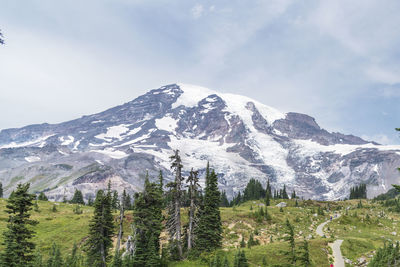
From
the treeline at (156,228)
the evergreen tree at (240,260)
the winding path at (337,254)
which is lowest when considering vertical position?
the winding path at (337,254)

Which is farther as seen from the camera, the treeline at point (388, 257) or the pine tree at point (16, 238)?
the treeline at point (388, 257)

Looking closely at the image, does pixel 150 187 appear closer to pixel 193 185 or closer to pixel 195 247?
pixel 193 185

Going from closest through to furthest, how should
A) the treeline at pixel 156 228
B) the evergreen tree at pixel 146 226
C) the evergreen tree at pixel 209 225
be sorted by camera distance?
the evergreen tree at pixel 146 226 < the treeline at pixel 156 228 < the evergreen tree at pixel 209 225

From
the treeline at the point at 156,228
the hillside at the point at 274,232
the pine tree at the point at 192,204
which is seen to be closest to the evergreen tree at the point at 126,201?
the treeline at the point at 156,228

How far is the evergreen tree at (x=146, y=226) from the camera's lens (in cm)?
3631

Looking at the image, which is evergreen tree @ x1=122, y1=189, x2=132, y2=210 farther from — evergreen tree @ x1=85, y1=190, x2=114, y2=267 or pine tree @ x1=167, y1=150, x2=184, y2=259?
pine tree @ x1=167, y1=150, x2=184, y2=259

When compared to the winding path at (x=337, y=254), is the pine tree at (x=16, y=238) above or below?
above

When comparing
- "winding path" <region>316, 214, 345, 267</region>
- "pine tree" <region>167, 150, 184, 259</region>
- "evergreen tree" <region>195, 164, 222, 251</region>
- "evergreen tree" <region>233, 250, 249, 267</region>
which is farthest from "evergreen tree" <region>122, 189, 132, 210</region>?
"winding path" <region>316, 214, 345, 267</region>

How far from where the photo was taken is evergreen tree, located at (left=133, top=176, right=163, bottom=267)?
119ft

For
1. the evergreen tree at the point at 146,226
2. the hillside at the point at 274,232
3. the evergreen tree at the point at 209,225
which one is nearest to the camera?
the evergreen tree at the point at 146,226

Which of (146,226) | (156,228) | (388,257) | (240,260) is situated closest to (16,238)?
(146,226)

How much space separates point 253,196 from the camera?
156 meters

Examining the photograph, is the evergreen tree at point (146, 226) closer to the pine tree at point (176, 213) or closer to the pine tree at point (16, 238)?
the pine tree at point (176, 213)

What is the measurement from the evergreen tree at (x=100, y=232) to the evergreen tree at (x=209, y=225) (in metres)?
12.2
